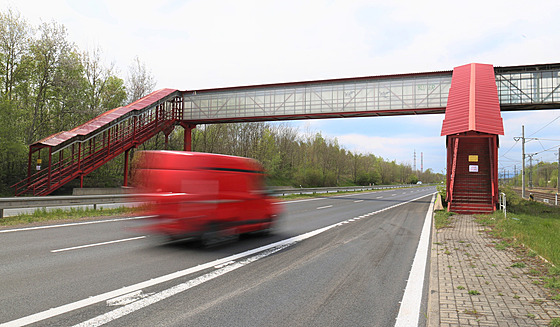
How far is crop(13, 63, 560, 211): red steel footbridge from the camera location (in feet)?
71.4

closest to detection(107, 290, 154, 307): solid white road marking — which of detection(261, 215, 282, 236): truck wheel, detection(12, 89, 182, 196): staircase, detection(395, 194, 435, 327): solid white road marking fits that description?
detection(395, 194, 435, 327): solid white road marking

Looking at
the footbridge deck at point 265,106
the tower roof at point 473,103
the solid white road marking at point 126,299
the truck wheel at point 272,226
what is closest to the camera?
the solid white road marking at point 126,299

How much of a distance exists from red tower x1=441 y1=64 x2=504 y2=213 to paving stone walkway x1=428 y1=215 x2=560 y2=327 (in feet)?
37.2

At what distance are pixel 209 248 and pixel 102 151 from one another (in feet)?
74.3

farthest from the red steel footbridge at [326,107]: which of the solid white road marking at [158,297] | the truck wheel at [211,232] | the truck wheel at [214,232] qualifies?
the solid white road marking at [158,297]

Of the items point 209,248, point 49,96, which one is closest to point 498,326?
point 209,248

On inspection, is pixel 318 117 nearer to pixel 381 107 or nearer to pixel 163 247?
pixel 381 107

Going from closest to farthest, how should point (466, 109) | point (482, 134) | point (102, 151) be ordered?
point (482, 134) < point (466, 109) < point (102, 151)

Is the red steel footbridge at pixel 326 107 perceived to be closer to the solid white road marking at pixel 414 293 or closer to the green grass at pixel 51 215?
the green grass at pixel 51 215

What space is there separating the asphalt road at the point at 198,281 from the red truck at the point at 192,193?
582 mm

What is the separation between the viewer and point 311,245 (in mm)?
8578

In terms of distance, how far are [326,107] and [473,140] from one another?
11.6 meters

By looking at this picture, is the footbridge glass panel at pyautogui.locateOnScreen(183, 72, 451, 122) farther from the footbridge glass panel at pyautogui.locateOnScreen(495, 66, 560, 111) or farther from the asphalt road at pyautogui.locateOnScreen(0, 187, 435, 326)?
the asphalt road at pyautogui.locateOnScreen(0, 187, 435, 326)

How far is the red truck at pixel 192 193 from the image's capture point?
7.18m
